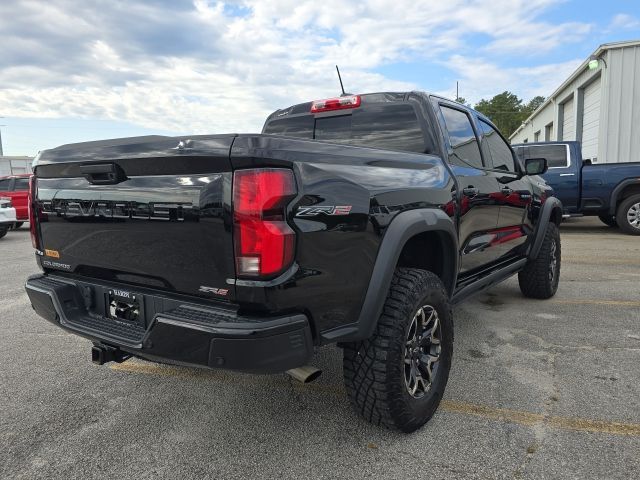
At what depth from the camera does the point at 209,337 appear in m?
1.88

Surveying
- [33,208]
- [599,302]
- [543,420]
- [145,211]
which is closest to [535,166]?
[599,302]

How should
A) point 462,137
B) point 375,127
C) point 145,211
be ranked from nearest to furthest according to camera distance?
point 145,211
point 375,127
point 462,137

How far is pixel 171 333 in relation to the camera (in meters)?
1.97

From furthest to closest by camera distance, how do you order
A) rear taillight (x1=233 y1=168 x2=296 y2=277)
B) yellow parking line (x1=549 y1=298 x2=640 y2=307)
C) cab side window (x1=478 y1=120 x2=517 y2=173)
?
yellow parking line (x1=549 y1=298 x2=640 y2=307)
cab side window (x1=478 y1=120 x2=517 y2=173)
rear taillight (x1=233 y1=168 x2=296 y2=277)

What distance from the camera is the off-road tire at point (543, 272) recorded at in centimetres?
493

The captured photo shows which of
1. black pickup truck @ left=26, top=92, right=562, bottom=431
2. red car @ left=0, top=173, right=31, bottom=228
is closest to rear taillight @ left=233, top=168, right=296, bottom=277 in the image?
black pickup truck @ left=26, top=92, right=562, bottom=431

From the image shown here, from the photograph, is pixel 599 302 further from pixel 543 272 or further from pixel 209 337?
pixel 209 337

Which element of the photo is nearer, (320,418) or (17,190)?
(320,418)

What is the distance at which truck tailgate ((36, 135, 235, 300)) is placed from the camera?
6.39 feet

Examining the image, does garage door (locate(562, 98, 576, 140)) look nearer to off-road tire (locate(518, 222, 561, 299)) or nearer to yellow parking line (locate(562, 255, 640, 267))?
yellow parking line (locate(562, 255, 640, 267))

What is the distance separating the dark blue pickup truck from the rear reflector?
7436 mm

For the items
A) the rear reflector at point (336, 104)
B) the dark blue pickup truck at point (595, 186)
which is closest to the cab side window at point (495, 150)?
the rear reflector at point (336, 104)

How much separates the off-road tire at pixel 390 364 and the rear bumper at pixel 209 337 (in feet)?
1.38

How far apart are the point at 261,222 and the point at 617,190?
402 inches
